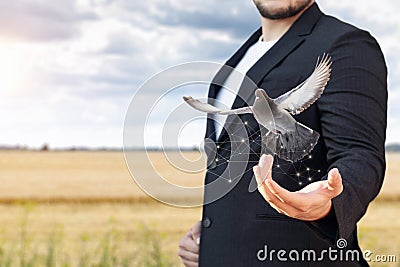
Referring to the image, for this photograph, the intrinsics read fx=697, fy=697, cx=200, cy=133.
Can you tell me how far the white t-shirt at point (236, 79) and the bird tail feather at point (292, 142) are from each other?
139mm

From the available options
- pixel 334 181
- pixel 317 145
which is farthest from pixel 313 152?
pixel 334 181

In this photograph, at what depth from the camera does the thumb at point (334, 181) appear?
0.79m

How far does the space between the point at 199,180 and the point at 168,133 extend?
0.94 feet

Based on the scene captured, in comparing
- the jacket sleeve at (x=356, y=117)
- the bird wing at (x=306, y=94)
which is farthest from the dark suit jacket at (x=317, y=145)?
the bird wing at (x=306, y=94)

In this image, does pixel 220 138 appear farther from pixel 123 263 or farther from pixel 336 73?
pixel 123 263

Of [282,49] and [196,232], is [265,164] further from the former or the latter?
[196,232]

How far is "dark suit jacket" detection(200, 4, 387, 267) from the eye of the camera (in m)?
1.01

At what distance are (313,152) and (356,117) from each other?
88 mm

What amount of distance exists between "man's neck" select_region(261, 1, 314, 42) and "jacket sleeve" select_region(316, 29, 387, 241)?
135mm

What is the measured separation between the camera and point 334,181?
0.79 m

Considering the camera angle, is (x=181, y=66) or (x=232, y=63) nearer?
(x=181, y=66)

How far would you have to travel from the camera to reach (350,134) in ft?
3.33

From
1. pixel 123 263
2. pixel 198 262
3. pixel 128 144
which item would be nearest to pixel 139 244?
pixel 123 263
